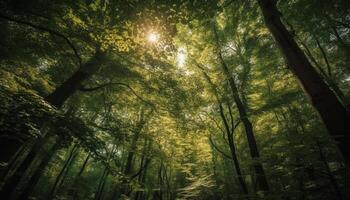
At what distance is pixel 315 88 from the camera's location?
2.90m

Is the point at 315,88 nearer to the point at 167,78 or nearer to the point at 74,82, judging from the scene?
the point at 167,78

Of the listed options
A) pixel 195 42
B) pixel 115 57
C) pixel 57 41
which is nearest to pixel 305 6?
pixel 195 42

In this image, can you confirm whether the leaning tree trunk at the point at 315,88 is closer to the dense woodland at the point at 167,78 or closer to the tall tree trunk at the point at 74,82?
the dense woodland at the point at 167,78

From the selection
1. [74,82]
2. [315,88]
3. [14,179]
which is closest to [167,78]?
[74,82]

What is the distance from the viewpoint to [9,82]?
17.5ft

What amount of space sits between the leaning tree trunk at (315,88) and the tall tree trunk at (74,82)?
6.15 meters

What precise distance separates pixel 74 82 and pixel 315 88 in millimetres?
7482

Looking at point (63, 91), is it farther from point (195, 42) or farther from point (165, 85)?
point (195, 42)

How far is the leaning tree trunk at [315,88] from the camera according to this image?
2.58 metres

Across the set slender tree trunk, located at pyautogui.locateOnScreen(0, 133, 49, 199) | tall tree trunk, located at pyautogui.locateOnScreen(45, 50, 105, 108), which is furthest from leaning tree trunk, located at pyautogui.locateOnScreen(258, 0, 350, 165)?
slender tree trunk, located at pyautogui.locateOnScreen(0, 133, 49, 199)

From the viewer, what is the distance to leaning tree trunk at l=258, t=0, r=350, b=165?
2.58m

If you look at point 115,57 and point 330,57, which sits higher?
point 330,57

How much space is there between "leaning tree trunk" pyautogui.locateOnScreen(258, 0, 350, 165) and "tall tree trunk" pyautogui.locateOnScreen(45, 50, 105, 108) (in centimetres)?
615

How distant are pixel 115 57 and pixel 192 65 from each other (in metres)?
4.09
